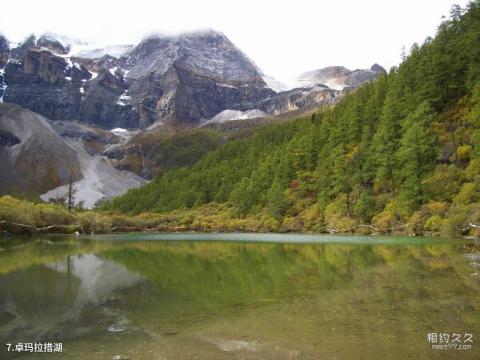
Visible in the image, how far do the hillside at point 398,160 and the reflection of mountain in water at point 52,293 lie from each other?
3593 centimetres

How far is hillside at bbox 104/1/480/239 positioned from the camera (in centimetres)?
5728

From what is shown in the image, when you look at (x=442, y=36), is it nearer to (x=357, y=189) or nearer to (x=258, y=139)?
(x=357, y=189)

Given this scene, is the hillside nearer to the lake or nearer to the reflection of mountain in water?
the lake

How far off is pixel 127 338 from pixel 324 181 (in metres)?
78.0

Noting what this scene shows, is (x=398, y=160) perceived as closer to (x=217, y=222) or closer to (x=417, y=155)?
(x=417, y=155)

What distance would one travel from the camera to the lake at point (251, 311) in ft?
36.2

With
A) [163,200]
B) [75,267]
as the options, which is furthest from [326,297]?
[163,200]

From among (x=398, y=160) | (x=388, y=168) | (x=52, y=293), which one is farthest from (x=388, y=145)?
(x=52, y=293)

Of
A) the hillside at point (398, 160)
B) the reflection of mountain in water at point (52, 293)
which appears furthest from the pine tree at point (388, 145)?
the reflection of mountain in water at point (52, 293)

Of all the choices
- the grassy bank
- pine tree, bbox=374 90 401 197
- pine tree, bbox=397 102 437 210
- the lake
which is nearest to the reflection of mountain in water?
the lake

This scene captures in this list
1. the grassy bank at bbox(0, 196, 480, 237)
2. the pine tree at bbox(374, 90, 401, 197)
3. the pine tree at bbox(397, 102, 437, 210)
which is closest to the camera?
the grassy bank at bbox(0, 196, 480, 237)

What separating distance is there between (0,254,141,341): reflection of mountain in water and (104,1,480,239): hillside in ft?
118

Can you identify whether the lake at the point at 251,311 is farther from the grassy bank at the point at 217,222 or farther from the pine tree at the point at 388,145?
the pine tree at the point at 388,145

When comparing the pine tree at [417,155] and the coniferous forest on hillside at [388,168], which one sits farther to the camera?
the pine tree at [417,155]
